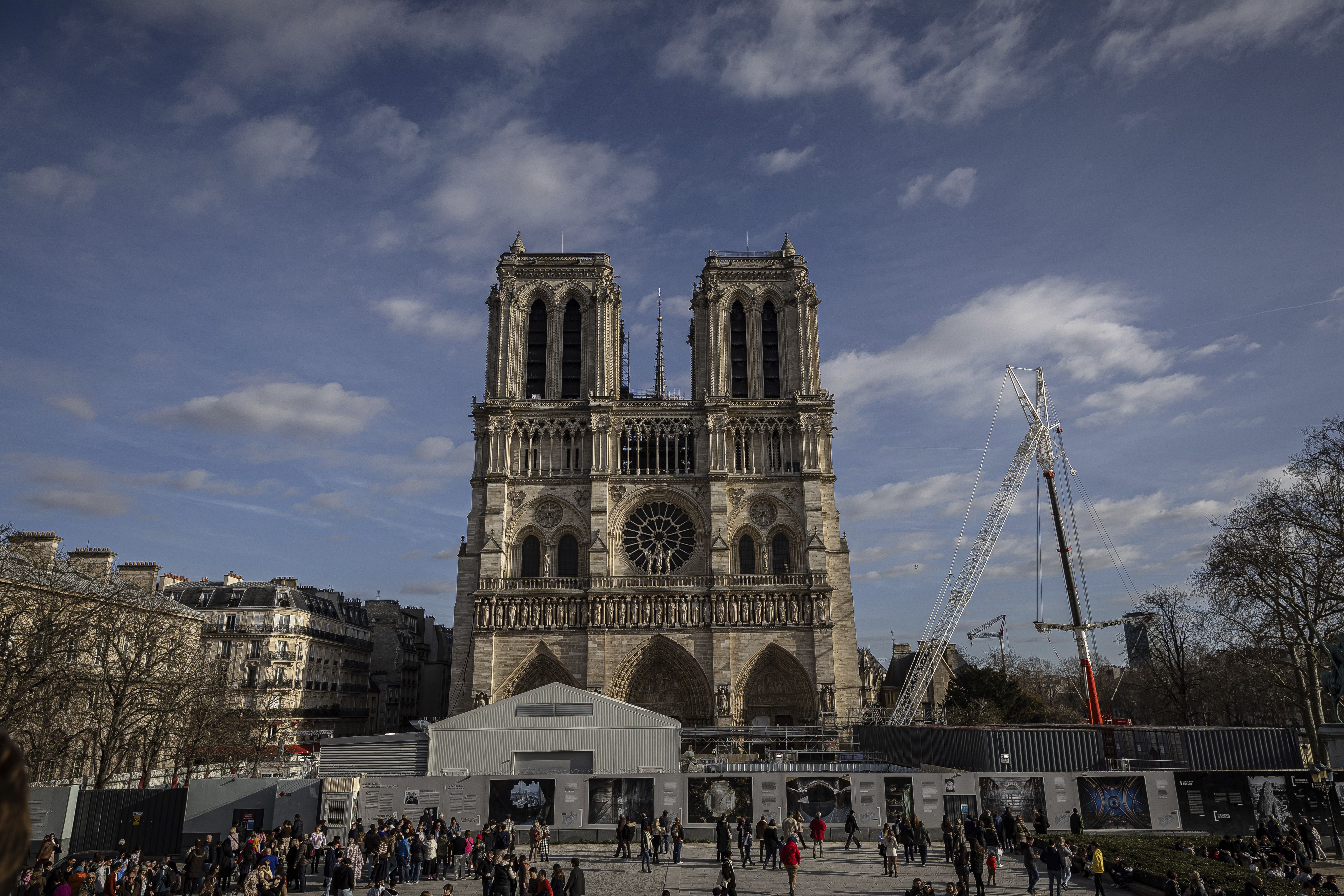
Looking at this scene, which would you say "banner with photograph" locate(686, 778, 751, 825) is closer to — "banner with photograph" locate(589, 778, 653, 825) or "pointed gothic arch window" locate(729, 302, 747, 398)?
"banner with photograph" locate(589, 778, 653, 825)

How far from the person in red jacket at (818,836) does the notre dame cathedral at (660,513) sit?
64.7ft

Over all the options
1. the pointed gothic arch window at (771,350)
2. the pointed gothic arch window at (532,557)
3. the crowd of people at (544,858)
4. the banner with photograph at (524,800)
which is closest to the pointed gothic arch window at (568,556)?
the pointed gothic arch window at (532,557)

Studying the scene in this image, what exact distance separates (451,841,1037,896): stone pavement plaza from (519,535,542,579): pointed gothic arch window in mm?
24410

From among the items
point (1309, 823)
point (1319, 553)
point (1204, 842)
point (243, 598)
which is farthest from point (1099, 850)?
point (243, 598)

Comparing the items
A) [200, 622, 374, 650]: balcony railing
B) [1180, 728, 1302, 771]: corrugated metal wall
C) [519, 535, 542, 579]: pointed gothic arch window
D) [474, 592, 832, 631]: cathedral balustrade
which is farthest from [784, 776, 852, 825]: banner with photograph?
[200, 622, 374, 650]: balcony railing

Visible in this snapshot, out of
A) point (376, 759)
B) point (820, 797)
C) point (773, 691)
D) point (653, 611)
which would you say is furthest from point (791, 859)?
point (773, 691)

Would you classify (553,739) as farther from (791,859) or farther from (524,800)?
(791,859)

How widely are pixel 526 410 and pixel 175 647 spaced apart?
21829 millimetres

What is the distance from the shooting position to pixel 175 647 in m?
27.2

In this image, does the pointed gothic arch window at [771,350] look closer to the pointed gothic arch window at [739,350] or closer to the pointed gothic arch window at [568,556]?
the pointed gothic arch window at [739,350]

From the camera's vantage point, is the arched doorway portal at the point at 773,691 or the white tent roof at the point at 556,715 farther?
the arched doorway portal at the point at 773,691

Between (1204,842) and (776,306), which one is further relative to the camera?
(776,306)

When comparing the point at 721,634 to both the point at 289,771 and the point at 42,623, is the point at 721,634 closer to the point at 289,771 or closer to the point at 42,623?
the point at 289,771

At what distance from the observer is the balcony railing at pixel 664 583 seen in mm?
41750
